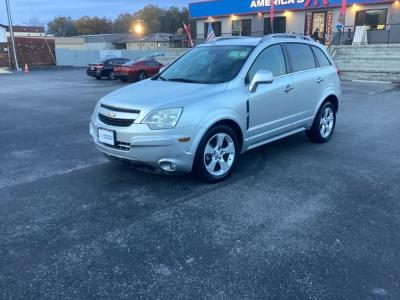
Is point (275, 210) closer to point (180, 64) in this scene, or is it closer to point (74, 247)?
point (74, 247)

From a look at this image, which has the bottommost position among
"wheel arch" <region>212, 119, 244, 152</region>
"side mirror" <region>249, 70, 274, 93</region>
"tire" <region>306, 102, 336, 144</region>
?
"tire" <region>306, 102, 336, 144</region>

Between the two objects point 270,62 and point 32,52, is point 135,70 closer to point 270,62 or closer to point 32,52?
point 270,62

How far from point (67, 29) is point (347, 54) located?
89.0 m

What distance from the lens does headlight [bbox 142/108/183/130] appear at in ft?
13.9

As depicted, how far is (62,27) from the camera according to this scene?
96.9 meters

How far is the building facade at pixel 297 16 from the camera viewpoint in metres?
24.4

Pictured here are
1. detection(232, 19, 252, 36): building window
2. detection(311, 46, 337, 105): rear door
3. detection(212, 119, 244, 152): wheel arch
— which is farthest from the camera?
detection(232, 19, 252, 36): building window

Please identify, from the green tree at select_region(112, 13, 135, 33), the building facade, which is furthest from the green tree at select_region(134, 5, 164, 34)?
the building facade

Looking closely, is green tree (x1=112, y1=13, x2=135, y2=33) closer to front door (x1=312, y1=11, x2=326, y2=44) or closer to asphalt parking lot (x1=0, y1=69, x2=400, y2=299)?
front door (x1=312, y1=11, x2=326, y2=44)

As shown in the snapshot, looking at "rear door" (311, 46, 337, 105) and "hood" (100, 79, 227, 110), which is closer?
"hood" (100, 79, 227, 110)

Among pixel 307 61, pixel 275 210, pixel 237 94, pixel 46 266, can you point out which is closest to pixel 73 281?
pixel 46 266

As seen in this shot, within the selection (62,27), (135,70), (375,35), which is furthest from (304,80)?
(62,27)

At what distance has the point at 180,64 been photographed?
19.1 feet

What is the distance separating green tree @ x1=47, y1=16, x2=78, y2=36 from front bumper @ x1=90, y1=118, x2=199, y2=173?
99992 mm
